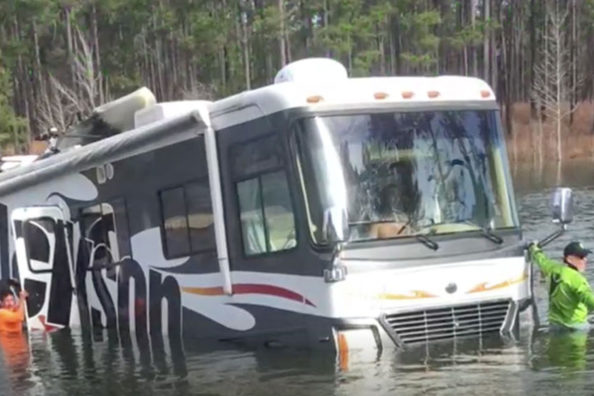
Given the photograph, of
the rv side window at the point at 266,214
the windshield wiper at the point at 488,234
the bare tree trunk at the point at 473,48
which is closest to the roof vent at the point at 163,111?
the rv side window at the point at 266,214

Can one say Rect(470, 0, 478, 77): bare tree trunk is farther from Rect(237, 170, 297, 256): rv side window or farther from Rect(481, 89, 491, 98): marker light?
Rect(237, 170, 297, 256): rv side window

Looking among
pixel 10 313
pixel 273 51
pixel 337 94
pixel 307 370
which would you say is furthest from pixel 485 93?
pixel 273 51

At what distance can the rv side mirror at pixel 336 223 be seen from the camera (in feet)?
27.3

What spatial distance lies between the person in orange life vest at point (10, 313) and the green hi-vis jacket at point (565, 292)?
21.0 ft

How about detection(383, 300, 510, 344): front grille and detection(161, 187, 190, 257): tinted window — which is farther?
detection(161, 187, 190, 257): tinted window

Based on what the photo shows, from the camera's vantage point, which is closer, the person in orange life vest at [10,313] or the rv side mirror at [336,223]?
the rv side mirror at [336,223]

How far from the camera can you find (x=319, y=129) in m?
9.05

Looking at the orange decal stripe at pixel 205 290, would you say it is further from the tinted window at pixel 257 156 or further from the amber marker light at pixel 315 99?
the amber marker light at pixel 315 99

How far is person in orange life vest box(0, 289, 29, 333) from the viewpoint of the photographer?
42.8 feet

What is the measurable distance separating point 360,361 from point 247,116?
238 centimetres

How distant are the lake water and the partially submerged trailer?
0.19 m

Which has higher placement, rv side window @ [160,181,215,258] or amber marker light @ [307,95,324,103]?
amber marker light @ [307,95,324,103]

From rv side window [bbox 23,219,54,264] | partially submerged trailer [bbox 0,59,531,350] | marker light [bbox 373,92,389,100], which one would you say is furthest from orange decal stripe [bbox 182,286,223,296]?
rv side window [bbox 23,219,54,264]

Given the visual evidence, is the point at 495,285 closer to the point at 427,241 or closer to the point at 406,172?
the point at 427,241
